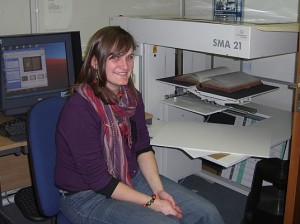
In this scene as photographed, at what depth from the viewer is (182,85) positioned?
7.00ft

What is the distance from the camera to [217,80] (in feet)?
6.89

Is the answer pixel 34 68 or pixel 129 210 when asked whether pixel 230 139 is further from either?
pixel 34 68

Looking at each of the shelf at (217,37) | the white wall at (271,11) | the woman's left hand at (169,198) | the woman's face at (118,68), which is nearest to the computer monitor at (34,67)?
the shelf at (217,37)

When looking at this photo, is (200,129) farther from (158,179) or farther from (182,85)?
(158,179)

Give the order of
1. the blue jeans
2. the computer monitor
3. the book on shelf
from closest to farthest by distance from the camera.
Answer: the blue jeans
the computer monitor
the book on shelf

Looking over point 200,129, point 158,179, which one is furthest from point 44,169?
point 200,129

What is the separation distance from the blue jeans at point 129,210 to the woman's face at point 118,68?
0.40 metres

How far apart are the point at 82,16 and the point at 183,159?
1047mm

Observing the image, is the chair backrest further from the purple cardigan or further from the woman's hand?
the woman's hand

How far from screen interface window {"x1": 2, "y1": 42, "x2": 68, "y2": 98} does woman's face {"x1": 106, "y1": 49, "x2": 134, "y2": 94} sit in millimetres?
627

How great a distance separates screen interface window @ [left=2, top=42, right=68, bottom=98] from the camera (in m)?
1.87

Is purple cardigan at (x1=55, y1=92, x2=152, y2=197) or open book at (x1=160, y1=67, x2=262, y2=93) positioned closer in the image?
purple cardigan at (x1=55, y1=92, x2=152, y2=197)

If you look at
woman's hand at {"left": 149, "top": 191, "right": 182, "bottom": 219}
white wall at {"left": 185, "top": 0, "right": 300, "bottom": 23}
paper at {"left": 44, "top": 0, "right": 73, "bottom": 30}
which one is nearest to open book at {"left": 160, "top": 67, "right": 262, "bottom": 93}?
white wall at {"left": 185, "top": 0, "right": 300, "bottom": 23}

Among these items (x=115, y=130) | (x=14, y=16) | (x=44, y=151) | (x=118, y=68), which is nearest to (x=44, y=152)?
(x=44, y=151)
